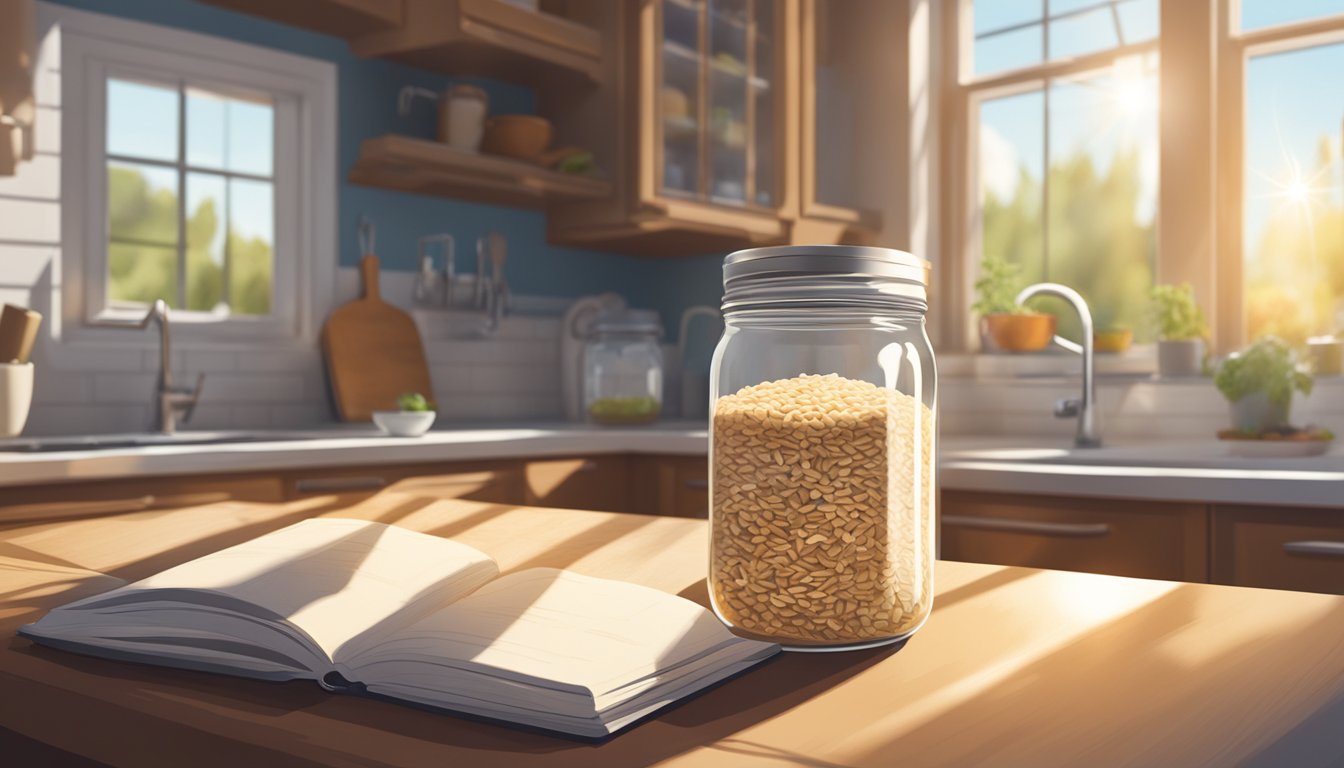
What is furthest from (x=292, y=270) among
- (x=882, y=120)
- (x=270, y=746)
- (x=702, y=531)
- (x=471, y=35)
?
(x=270, y=746)

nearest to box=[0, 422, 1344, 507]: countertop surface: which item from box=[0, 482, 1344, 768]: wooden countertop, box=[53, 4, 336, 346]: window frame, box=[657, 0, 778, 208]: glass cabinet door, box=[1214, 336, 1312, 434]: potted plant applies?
box=[1214, 336, 1312, 434]: potted plant

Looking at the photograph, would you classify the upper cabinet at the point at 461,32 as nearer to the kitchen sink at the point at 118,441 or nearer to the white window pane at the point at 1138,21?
the kitchen sink at the point at 118,441

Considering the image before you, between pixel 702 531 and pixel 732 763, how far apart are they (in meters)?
0.67

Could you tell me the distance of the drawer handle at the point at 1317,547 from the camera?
177 cm

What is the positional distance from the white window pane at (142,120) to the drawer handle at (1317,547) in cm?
271

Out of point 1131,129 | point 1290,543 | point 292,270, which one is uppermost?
point 1131,129

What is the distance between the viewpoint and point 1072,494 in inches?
80.9

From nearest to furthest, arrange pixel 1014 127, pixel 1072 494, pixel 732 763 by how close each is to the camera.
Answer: pixel 732 763, pixel 1072 494, pixel 1014 127

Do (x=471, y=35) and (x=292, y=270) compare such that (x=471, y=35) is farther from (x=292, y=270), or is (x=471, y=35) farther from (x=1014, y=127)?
(x=1014, y=127)

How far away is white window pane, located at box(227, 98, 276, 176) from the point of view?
2979mm

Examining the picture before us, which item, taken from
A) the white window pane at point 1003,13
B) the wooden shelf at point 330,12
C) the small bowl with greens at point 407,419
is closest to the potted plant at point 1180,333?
the white window pane at point 1003,13

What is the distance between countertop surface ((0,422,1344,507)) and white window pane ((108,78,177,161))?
0.78 m

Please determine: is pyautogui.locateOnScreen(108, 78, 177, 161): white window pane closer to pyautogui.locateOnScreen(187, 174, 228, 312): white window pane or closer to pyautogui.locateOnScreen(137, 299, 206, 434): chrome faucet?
pyautogui.locateOnScreen(187, 174, 228, 312): white window pane

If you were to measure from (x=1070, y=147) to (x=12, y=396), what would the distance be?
9.69ft
